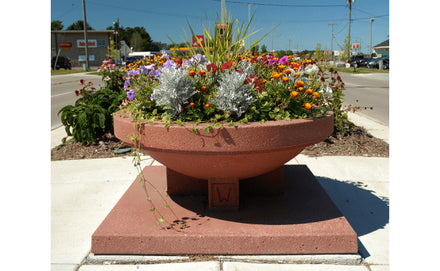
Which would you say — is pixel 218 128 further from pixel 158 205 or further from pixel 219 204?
pixel 158 205

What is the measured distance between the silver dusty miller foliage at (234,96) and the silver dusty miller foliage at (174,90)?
23 cm

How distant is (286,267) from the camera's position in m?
2.53

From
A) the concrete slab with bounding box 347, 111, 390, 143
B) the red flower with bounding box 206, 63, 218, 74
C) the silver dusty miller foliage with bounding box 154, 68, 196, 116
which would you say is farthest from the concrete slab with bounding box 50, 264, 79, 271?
the concrete slab with bounding box 347, 111, 390, 143

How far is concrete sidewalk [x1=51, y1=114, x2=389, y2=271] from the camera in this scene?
2574mm

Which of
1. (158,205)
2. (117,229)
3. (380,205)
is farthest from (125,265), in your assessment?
(380,205)

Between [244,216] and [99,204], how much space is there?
1570mm

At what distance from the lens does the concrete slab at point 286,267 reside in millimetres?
2506

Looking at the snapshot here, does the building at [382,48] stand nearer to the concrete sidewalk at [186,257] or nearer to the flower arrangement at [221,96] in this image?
the concrete sidewalk at [186,257]

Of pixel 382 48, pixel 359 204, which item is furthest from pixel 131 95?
pixel 382 48

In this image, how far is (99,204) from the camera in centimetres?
368

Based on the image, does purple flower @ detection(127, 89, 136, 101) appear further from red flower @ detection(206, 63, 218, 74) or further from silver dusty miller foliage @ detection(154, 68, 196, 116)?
red flower @ detection(206, 63, 218, 74)

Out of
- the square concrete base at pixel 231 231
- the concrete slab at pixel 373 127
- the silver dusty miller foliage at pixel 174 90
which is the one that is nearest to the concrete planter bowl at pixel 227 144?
the silver dusty miller foliage at pixel 174 90

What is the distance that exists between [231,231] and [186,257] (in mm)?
367

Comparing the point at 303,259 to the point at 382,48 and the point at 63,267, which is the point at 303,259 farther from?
the point at 382,48
